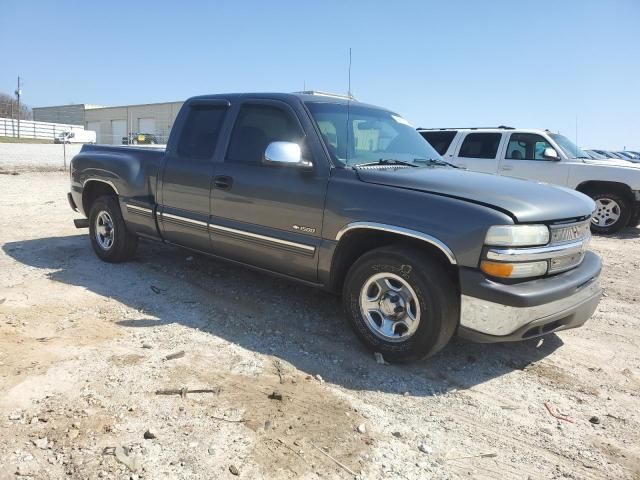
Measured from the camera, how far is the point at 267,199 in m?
4.13

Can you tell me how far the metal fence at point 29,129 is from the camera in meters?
50.2

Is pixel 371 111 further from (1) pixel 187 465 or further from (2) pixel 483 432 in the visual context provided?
(1) pixel 187 465

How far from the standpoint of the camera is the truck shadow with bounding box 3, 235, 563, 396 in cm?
352

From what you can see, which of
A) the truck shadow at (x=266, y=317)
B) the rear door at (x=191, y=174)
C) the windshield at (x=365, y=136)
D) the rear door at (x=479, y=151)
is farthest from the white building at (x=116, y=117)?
the windshield at (x=365, y=136)

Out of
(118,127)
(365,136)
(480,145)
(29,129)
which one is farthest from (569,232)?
(118,127)

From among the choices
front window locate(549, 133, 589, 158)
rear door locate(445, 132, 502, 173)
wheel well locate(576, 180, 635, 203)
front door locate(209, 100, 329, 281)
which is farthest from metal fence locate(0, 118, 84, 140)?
front door locate(209, 100, 329, 281)

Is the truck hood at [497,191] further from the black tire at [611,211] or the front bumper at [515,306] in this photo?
the black tire at [611,211]

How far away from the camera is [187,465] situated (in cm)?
245

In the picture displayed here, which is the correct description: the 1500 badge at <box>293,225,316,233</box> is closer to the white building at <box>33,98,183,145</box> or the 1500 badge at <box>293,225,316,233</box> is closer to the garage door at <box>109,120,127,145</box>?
the white building at <box>33,98,183,145</box>

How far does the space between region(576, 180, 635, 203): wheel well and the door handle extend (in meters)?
7.73

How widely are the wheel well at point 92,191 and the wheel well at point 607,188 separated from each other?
27.3ft

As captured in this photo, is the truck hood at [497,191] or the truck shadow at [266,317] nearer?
the truck hood at [497,191]

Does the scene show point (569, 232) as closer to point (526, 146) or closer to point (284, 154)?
point (284, 154)

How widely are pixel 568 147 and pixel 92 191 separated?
8786 mm
